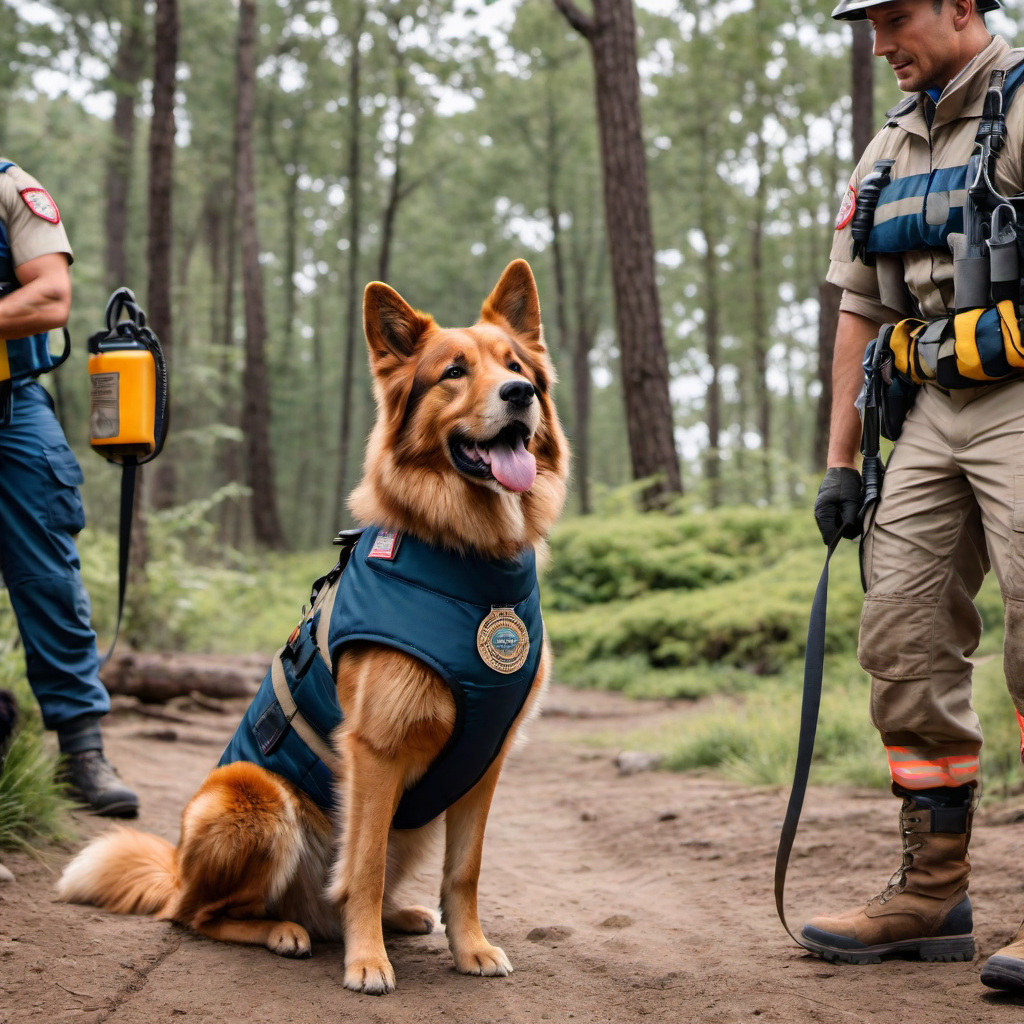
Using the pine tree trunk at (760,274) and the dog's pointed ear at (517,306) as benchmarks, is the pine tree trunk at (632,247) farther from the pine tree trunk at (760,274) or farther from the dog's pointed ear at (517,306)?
the pine tree trunk at (760,274)

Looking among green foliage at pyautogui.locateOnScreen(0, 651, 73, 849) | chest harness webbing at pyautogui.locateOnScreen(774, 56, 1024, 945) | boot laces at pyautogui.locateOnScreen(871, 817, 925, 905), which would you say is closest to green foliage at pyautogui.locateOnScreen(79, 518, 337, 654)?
green foliage at pyautogui.locateOnScreen(0, 651, 73, 849)

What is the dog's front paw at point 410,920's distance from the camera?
3.50m

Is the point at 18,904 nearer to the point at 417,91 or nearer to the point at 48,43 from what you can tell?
the point at 48,43

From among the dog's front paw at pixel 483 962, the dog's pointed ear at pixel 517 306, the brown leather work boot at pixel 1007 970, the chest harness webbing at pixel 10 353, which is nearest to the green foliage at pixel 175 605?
the chest harness webbing at pixel 10 353

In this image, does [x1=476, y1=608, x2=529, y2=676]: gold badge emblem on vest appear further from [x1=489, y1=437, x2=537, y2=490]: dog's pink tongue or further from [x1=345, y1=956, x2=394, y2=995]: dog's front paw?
[x1=345, y1=956, x2=394, y2=995]: dog's front paw

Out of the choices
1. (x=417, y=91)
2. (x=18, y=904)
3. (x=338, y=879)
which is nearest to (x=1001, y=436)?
(x=338, y=879)

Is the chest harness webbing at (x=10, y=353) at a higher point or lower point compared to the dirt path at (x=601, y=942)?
higher

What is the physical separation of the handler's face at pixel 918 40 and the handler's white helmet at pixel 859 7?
3 cm

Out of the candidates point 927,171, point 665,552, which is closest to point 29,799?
point 927,171

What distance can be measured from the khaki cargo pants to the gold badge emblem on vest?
109cm

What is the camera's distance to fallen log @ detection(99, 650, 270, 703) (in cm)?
744

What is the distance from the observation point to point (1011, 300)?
2.75 metres

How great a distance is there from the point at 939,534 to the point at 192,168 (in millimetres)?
28662

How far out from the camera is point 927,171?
9.86 ft
